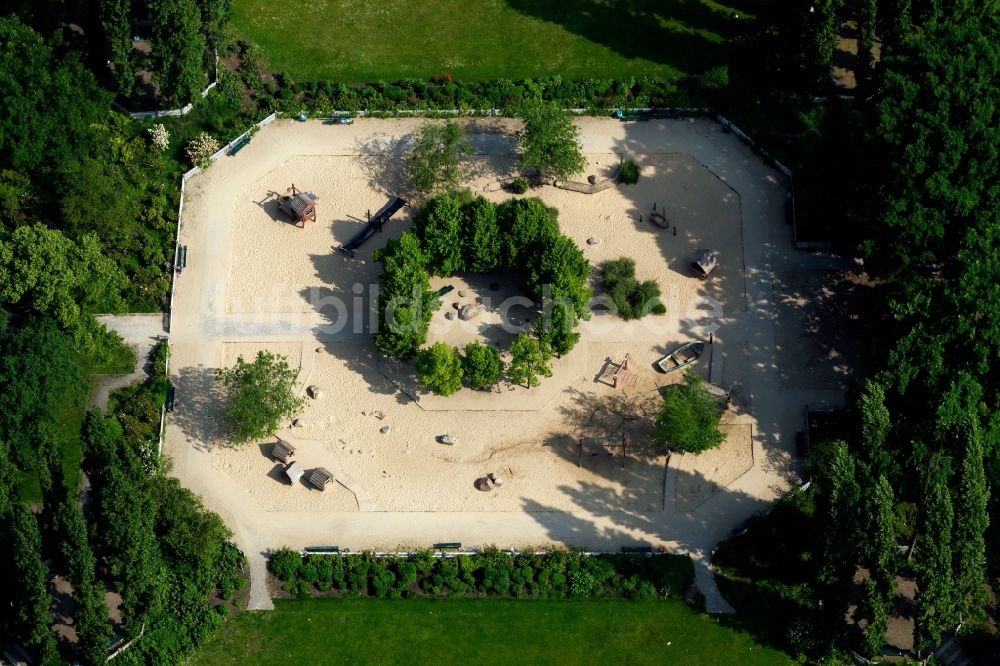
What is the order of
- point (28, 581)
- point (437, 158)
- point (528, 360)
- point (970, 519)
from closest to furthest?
point (28, 581) → point (970, 519) → point (528, 360) → point (437, 158)

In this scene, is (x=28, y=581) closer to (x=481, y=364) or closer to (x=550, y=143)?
(x=481, y=364)

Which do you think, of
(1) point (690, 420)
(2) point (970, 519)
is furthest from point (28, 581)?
(2) point (970, 519)

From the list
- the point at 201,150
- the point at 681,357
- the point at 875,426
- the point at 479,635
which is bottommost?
the point at 479,635

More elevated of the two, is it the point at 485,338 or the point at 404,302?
the point at 404,302

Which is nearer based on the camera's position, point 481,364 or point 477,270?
point 481,364

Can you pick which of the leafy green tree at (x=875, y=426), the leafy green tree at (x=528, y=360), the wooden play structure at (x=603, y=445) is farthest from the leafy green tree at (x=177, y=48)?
the leafy green tree at (x=875, y=426)

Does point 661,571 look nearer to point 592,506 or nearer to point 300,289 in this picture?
point 592,506

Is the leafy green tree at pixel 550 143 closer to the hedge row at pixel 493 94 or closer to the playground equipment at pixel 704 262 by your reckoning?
the hedge row at pixel 493 94
